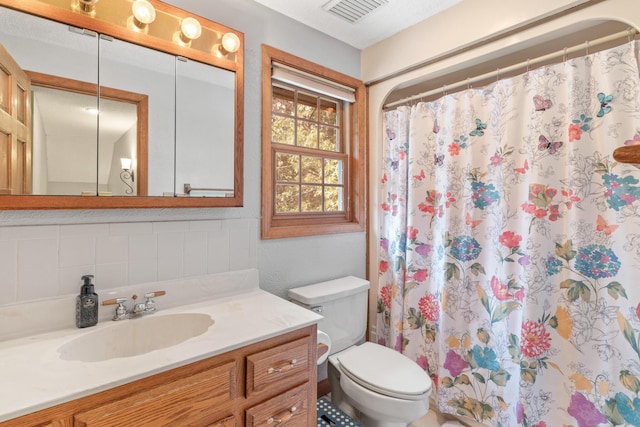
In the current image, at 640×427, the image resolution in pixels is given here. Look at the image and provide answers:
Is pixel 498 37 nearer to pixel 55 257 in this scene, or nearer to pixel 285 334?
pixel 285 334

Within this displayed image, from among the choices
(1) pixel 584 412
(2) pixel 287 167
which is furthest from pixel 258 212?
(1) pixel 584 412

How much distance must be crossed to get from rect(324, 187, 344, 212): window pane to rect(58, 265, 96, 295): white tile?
1.38 metres

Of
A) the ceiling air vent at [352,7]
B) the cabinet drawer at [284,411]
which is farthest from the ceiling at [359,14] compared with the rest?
the cabinet drawer at [284,411]

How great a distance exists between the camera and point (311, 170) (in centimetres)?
212

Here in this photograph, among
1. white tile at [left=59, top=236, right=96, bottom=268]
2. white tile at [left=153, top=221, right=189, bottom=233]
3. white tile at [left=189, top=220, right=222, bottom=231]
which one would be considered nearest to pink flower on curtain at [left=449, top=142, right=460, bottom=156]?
white tile at [left=189, top=220, right=222, bottom=231]

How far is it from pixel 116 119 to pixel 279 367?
1163 mm

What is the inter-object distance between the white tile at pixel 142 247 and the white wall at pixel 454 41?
1.42 m

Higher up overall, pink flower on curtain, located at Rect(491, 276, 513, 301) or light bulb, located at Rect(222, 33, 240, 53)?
light bulb, located at Rect(222, 33, 240, 53)

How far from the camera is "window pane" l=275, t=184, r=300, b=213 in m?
1.96

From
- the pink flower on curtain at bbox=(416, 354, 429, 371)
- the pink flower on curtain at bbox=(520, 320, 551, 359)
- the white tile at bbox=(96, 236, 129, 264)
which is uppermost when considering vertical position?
the white tile at bbox=(96, 236, 129, 264)

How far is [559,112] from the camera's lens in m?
1.46

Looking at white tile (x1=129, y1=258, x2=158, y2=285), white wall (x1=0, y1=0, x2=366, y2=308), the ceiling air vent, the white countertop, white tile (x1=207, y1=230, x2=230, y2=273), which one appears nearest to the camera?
the white countertop

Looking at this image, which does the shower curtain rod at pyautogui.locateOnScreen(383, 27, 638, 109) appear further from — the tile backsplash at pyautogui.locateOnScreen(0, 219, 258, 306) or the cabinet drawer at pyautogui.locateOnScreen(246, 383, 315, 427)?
the cabinet drawer at pyautogui.locateOnScreen(246, 383, 315, 427)

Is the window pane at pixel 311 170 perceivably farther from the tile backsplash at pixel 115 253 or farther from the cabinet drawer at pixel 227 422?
the cabinet drawer at pixel 227 422
